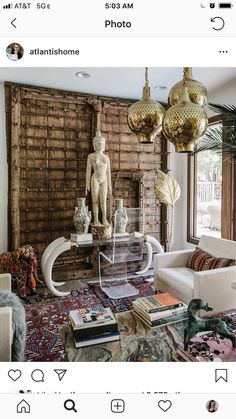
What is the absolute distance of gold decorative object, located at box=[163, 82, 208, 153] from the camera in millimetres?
1195

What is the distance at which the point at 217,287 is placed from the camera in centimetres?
228

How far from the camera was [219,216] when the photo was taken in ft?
12.0

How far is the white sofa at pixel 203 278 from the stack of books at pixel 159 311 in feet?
1.68

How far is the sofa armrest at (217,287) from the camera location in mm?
2230
